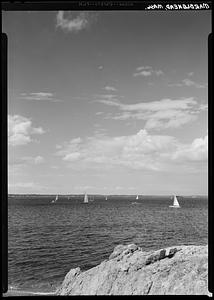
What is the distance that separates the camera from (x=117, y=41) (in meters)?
1.83

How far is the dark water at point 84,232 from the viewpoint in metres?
2.51

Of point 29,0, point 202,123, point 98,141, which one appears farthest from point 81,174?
point 29,0

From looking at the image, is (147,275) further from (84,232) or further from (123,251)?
(84,232)

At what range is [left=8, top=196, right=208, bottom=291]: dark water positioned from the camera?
2509 millimetres

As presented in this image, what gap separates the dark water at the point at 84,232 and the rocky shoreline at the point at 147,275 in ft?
1.82

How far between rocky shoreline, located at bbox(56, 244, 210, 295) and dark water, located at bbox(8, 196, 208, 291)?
56 cm

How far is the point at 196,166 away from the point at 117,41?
45.8 inches

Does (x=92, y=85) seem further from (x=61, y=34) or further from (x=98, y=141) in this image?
(x=98, y=141)

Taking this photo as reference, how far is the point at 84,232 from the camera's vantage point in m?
4.51
